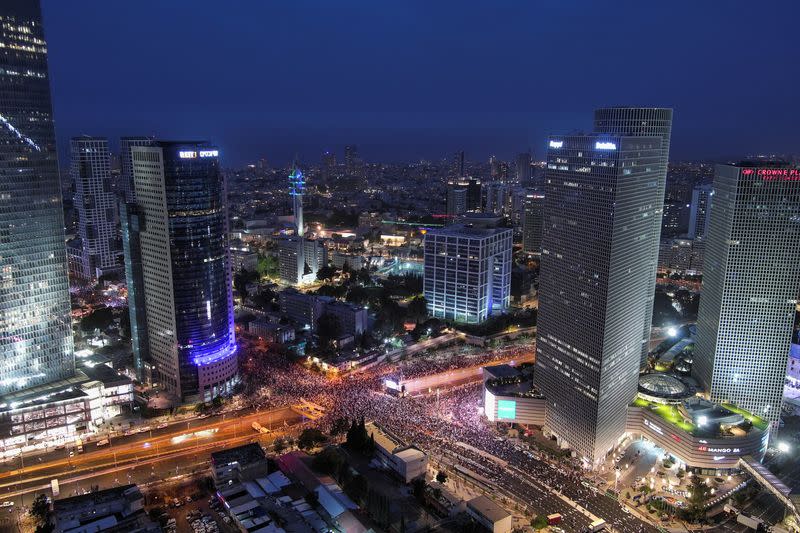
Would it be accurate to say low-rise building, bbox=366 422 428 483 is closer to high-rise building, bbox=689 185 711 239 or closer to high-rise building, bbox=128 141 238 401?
high-rise building, bbox=128 141 238 401

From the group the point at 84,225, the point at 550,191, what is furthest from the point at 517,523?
the point at 84,225

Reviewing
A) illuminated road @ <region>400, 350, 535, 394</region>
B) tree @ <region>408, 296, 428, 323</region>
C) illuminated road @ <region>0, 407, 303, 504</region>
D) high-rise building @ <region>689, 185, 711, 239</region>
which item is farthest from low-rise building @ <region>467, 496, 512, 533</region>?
high-rise building @ <region>689, 185, 711, 239</region>

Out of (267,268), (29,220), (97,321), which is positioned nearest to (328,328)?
(97,321)

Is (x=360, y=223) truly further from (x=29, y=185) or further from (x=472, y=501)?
(x=472, y=501)

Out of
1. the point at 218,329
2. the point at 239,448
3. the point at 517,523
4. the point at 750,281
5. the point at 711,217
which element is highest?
the point at 711,217

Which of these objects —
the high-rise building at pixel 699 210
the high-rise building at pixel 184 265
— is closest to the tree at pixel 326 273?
the high-rise building at pixel 184 265

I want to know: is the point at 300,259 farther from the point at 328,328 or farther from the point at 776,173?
the point at 776,173
